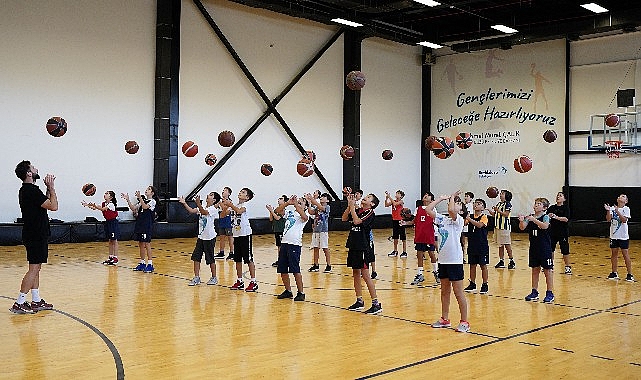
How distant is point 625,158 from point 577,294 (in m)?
14.9

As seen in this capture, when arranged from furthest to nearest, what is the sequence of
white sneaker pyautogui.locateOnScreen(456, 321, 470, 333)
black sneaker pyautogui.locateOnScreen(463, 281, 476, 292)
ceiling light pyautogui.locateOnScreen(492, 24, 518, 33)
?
ceiling light pyautogui.locateOnScreen(492, 24, 518, 33)
black sneaker pyautogui.locateOnScreen(463, 281, 476, 292)
white sneaker pyautogui.locateOnScreen(456, 321, 470, 333)

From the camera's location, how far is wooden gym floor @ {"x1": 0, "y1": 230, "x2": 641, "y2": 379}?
640 centimetres

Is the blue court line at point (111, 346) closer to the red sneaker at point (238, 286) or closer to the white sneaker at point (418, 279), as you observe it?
the red sneaker at point (238, 286)

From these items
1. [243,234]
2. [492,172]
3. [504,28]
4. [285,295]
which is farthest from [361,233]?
[492,172]

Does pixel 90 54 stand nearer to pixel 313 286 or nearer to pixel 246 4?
pixel 246 4

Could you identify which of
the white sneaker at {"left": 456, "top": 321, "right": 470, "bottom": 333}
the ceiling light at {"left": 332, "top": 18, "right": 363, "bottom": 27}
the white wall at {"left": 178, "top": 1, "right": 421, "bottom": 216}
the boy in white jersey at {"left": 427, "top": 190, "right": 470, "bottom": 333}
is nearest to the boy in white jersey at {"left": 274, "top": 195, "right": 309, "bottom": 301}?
the boy in white jersey at {"left": 427, "top": 190, "right": 470, "bottom": 333}

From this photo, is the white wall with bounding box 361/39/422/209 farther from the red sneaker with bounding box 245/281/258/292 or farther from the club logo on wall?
the red sneaker with bounding box 245/281/258/292

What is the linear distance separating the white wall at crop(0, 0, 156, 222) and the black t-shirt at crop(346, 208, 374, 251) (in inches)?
493

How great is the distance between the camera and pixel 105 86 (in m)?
20.2

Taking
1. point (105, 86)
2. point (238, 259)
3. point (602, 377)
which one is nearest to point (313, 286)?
point (238, 259)

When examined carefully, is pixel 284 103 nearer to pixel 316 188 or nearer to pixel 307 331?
pixel 316 188

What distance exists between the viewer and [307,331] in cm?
812

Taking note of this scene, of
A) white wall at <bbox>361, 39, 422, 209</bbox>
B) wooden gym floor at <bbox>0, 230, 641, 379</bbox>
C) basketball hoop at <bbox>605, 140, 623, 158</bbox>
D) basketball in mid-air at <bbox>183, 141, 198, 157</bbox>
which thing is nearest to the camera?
wooden gym floor at <bbox>0, 230, 641, 379</bbox>

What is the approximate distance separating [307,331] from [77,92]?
14290 millimetres
